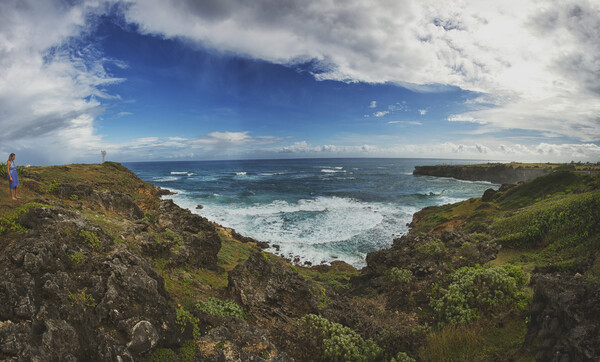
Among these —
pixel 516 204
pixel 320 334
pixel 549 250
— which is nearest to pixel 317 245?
pixel 549 250

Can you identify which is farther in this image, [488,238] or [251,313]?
[488,238]

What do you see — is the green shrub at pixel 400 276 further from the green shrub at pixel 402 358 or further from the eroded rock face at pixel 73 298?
the eroded rock face at pixel 73 298

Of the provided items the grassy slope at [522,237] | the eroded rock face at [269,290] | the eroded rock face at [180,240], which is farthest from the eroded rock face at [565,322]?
the eroded rock face at [180,240]

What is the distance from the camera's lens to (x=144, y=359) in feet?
15.4

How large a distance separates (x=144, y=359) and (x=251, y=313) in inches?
138

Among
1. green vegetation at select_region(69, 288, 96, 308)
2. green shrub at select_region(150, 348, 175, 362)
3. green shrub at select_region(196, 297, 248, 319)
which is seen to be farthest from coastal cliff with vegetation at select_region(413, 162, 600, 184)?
green vegetation at select_region(69, 288, 96, 308)

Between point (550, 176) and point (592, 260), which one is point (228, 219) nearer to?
point (592, 260)

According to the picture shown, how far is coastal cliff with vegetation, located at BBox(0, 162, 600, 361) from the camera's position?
4.44m

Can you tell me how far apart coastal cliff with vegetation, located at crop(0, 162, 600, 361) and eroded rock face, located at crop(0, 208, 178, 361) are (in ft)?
0.07

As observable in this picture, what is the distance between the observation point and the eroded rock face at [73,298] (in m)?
3.85

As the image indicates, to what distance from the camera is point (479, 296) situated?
753cm

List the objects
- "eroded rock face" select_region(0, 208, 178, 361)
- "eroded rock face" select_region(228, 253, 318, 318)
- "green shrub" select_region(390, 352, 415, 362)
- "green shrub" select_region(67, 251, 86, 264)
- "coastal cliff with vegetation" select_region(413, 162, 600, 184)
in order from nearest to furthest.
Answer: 1. "eroded rock face" select_region(0, 208, 178, 361)
2. "green shrub" select_region(67, 251, 86, 264)
3. "green shrub" select_region(390, 352, 415, 362)
4. "eroded rock face" select_region(228, 253, 318, 318)
5. "coastal cliff with vegetation" select_region(413, 162, 600, 184)

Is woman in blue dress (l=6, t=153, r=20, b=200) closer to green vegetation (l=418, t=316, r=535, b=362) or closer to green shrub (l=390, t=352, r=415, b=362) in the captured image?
green shrub (l=390, t=352, r=415, b=362)

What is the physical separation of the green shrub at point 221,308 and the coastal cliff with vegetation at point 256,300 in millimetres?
45
